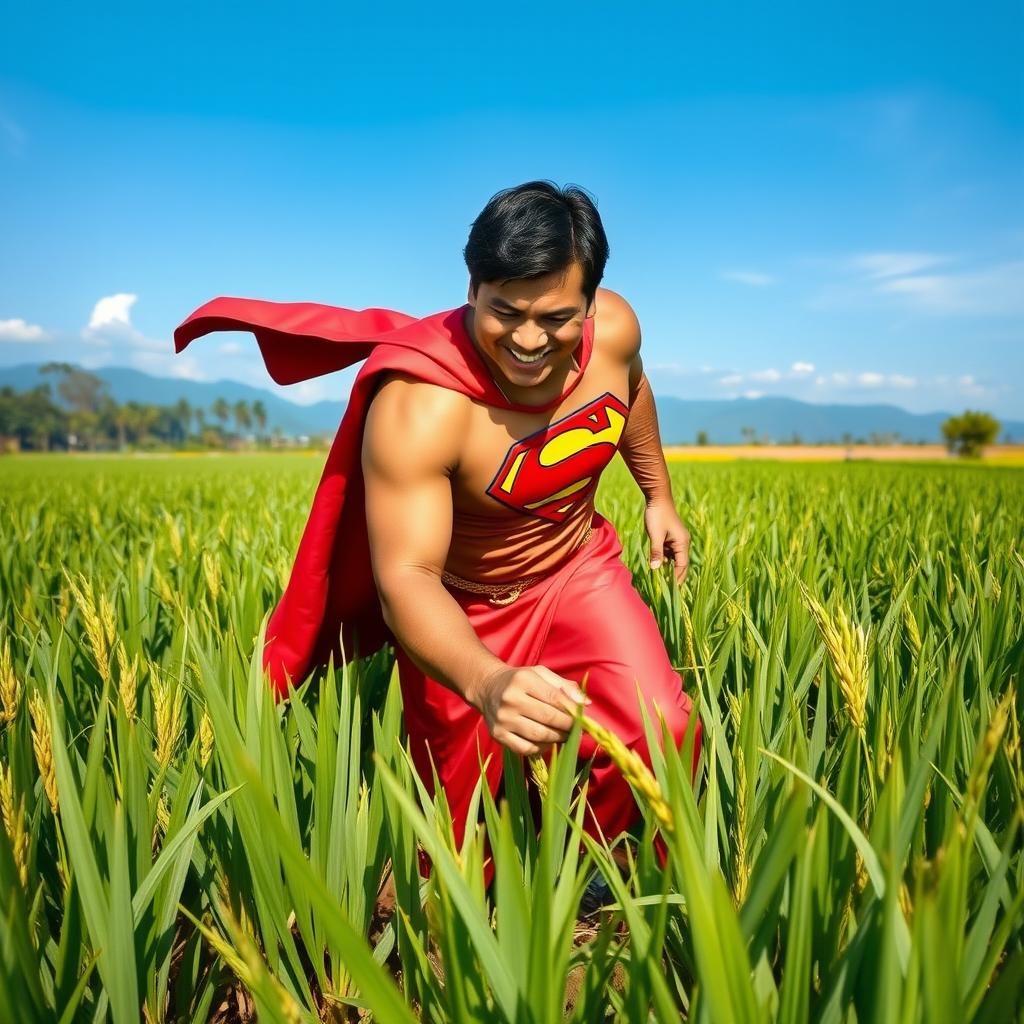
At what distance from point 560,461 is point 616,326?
0.37 metres

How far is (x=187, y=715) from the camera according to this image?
1.69m

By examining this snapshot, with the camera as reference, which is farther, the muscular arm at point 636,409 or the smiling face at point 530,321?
the muscular arm at point 636,409

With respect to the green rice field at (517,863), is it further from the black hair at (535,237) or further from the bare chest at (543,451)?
the black hair at (535,237)

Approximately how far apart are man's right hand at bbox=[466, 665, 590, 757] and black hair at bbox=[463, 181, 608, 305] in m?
0.74

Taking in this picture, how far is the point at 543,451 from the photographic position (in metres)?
1.73

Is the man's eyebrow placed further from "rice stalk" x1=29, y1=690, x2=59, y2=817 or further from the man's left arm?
"rice stalk" x1=29, y1=690, x2=59, y2=817

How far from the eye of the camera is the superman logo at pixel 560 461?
67.1 inches

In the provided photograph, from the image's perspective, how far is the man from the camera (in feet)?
4.79

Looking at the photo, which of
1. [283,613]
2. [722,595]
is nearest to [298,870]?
[283,613]

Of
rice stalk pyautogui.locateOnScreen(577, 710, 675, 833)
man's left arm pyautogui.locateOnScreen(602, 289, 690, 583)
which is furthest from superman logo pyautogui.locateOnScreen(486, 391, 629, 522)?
rice stalk pyautogui.locateOnScreen(577, 710, 675, 833)

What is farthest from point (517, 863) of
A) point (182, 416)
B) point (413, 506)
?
point (182, 416)

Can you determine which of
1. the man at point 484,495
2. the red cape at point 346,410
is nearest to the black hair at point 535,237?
the man at point 484,495

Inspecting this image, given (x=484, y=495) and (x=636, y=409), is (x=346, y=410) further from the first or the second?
(x=636, y=409)

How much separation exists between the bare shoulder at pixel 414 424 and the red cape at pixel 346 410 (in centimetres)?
6
